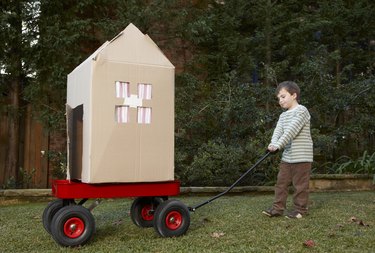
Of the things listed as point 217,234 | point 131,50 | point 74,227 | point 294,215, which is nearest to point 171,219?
point 217,234

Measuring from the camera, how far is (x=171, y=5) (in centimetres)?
801

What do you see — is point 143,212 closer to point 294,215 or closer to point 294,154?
point 294,215

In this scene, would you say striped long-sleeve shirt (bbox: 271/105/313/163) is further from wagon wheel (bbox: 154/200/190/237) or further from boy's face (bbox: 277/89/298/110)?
wagon wheel (bbox: 154/200/190/237)

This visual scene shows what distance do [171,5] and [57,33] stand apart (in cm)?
202

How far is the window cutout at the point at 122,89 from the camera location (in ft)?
10.9

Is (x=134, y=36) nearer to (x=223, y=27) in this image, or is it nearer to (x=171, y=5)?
(x=171, y=5)

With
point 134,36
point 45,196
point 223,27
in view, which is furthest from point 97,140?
point 223,27

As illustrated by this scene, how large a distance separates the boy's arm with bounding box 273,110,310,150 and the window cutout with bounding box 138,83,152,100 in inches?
57.8

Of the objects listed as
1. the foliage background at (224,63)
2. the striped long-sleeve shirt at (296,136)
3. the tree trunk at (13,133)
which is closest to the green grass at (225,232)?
the striped long-sleeve shirt at (296,136)

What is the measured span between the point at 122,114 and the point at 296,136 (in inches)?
76.0

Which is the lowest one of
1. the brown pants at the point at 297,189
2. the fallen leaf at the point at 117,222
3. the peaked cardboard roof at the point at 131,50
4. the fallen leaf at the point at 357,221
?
the fallen leaf at the point at 117,222

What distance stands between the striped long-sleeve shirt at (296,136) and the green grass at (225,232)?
0.59 metres

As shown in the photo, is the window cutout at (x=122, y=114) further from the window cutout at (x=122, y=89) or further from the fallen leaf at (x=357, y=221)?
the fallen leaf at (x=357, y=221)

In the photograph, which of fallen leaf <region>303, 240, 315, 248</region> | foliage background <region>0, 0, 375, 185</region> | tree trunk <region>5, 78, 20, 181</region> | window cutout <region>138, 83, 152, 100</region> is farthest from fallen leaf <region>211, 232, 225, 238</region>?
tree trunk <region>5, 78, 20, 181</region>
